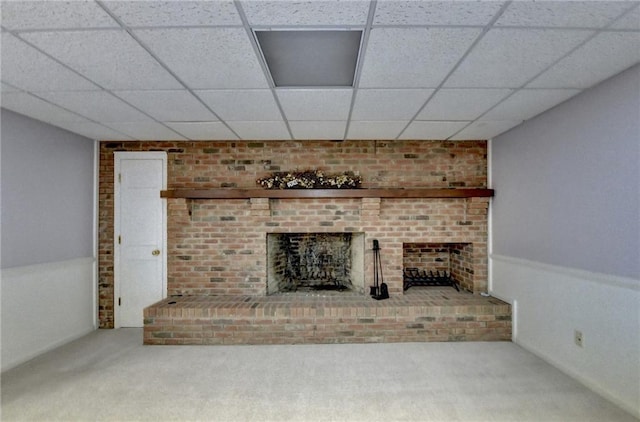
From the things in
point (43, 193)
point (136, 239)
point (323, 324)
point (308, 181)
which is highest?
point (308, 181)

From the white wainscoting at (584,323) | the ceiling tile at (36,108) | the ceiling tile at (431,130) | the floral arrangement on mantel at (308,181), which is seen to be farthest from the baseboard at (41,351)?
the white wainscoting at (584,323)

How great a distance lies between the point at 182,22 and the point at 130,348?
3.23 m

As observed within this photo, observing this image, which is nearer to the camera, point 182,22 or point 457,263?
point 182,22

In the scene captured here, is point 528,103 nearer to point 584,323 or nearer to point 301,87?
point 584,323

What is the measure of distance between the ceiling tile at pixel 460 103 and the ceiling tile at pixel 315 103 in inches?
29.5

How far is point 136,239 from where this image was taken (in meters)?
3.80

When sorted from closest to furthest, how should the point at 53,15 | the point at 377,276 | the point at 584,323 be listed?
the point at 53,15 → the point at 584,323 → the point at 377,276

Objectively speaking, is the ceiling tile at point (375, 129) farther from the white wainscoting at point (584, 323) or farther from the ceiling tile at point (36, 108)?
the ceiling tile at point (36, 108)

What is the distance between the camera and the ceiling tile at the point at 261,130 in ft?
10.4

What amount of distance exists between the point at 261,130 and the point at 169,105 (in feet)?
3.25

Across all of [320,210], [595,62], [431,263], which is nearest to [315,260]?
[320,210]

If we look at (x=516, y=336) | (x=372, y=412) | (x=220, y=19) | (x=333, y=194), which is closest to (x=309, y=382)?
(x=372, y=412)

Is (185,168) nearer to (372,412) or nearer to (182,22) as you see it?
(182,22)

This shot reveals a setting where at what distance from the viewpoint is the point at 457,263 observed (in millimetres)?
4207
